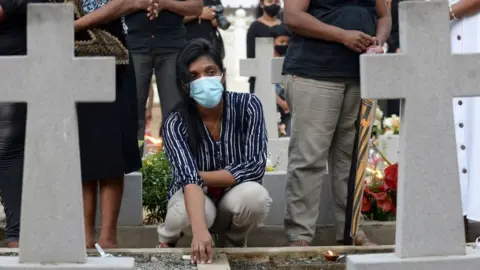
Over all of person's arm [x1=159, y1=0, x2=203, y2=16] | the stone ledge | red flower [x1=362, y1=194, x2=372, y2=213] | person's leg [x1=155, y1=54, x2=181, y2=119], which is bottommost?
the stone ledge

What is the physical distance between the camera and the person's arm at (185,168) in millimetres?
5436

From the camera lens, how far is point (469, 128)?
6.48 meters

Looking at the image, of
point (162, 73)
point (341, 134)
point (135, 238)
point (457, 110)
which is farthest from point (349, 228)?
point (162, 73)

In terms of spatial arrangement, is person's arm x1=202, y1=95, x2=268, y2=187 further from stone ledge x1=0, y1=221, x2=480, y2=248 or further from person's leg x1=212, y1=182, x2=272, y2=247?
stone ledge x1=0, y1=221, x2=480, y2=248

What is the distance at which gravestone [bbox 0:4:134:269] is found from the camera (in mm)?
4559

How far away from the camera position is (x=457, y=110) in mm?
6555

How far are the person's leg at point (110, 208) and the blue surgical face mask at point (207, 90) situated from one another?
753 mm

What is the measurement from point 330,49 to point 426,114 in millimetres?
1483

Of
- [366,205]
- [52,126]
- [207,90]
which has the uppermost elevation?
[207,90]

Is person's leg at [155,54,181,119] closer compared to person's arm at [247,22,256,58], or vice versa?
person's leg at [155,54,181,119]

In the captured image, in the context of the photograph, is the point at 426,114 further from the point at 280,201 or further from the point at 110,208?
the point at 280,201

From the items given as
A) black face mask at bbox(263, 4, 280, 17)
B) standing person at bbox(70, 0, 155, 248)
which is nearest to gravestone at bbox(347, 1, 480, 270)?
standing person at bbox(70, 0, 155, 248)

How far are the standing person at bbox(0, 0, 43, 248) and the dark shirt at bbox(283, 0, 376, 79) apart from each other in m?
1.39

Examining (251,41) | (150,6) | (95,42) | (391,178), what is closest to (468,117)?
(391,178)
